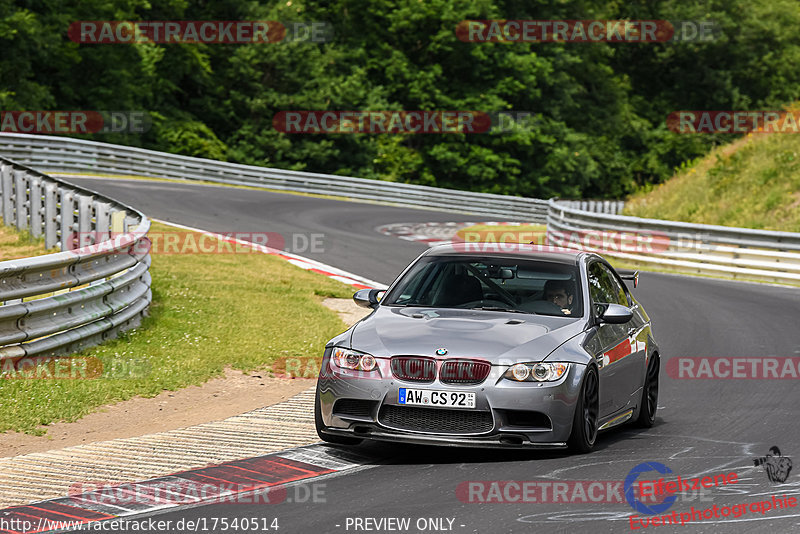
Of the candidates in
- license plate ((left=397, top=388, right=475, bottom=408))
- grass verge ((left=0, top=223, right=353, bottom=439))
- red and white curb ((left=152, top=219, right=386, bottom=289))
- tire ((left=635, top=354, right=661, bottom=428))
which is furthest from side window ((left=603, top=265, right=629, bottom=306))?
red and white curb ((left=152, top=219, right=386, bottom=289))

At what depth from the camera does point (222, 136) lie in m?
52.7

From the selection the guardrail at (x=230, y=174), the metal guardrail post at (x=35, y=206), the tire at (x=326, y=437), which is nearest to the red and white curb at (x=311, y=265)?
the metal guardrail post at (x=35, y=206)

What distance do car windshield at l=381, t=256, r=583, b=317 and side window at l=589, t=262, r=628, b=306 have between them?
23 centimetres

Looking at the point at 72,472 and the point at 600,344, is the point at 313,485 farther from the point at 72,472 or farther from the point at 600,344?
the point at 600,344

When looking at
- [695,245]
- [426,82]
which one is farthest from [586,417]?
[426,82]

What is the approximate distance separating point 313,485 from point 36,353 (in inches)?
161

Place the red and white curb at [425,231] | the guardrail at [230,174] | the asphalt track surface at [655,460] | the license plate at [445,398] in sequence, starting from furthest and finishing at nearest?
the guardrail at [230,174]
the red and white curb at [425,231]
the license plate at [445,398]
the asphalt track surface at [655,460]

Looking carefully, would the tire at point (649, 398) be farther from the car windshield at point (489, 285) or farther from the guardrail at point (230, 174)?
the guardrail at point (230, 174)

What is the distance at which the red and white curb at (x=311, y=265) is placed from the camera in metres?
19.1

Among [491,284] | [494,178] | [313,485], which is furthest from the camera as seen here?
[494,178]

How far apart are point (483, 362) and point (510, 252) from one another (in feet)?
6.03

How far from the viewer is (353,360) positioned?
7891 mm

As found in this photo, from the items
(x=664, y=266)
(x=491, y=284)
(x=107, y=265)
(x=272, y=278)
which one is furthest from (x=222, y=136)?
(x=491, y=284)

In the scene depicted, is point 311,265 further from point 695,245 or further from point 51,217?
point 695,245
